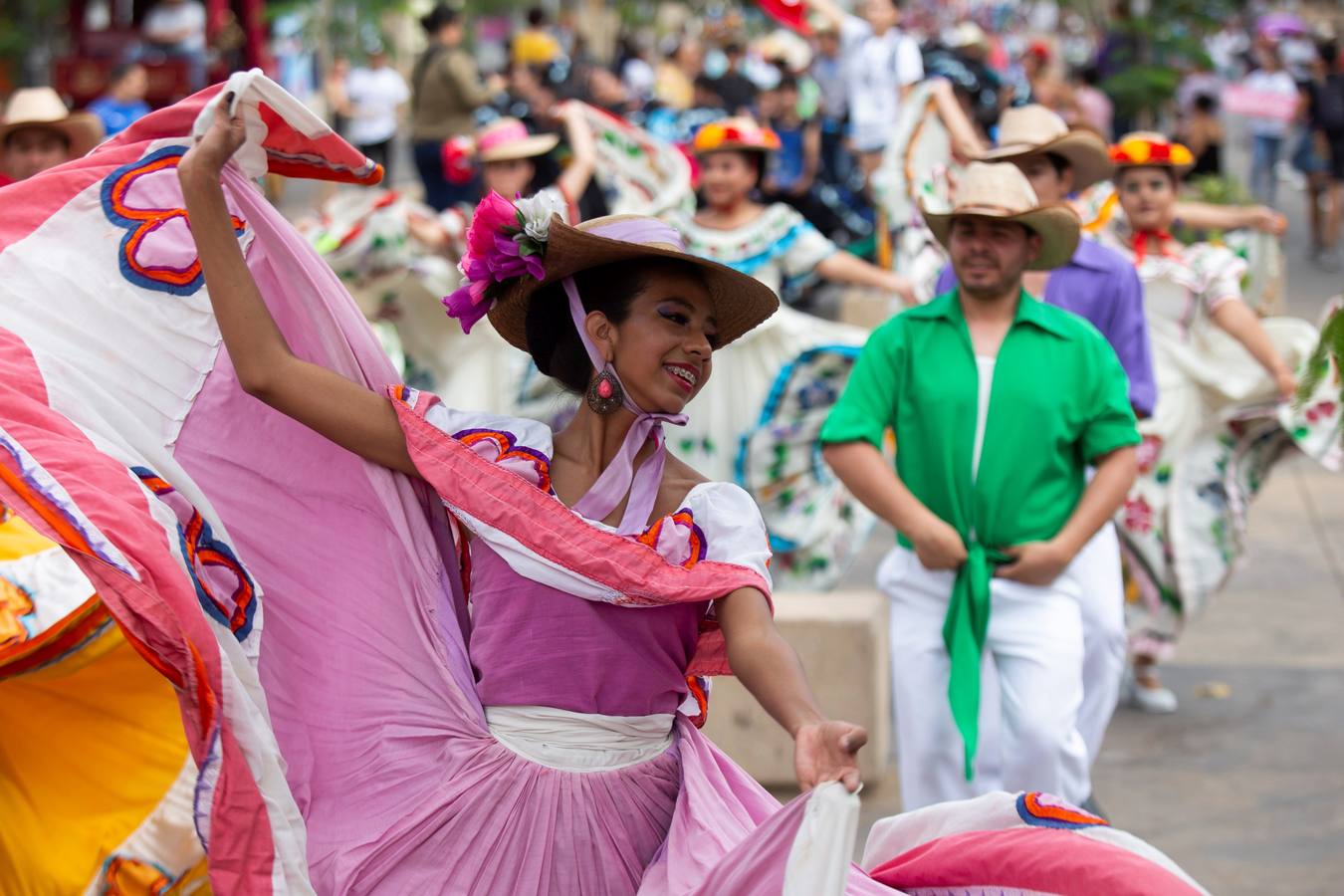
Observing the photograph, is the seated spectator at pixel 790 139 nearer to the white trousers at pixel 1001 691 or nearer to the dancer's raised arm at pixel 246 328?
the white trousers at pixel 1001 691

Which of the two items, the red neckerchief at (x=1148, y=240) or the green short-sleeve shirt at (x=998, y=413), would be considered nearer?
the green short-sleeve shirt at (x=998, y=413)

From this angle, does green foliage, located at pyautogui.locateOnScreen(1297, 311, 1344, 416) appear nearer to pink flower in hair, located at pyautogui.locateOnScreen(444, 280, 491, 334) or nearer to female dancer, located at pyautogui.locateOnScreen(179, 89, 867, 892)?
female dancer, located at pyautogui.locateOnScreen(179, 89, 867, 892)

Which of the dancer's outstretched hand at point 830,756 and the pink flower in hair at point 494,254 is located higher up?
the pink flower in hair at point 494,254

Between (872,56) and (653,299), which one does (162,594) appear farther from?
(872,56)

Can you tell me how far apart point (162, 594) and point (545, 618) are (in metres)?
0.57

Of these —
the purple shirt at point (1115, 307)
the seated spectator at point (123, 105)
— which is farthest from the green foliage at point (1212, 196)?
the purple shirt at point (1115, 307)

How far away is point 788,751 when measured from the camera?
Answer: 5992mm

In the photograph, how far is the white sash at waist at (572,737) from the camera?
119 inches

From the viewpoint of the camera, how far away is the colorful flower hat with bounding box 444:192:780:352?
10.0 feet

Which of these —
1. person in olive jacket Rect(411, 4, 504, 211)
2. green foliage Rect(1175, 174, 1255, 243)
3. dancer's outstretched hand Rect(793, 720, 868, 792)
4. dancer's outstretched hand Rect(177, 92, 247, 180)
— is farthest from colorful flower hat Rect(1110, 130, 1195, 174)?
person in olive jacket Rect(411, 4, 504, 211)

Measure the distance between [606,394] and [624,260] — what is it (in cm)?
22

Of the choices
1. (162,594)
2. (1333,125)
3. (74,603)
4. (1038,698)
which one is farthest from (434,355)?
(1333,125)

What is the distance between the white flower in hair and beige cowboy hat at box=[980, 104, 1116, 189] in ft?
11.2

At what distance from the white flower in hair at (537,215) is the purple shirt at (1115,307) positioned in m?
2.91
